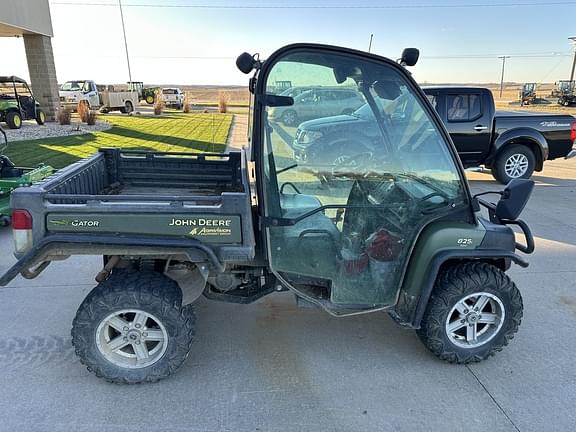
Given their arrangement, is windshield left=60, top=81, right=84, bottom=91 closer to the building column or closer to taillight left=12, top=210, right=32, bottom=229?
the building column

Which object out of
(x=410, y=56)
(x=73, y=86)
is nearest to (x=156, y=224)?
(x=410, y=56)

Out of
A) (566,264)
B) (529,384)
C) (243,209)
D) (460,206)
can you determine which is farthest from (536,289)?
(243,209)

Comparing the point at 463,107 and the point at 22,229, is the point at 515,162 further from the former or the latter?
the point at 22,229

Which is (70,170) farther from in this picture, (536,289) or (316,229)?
(536,289)

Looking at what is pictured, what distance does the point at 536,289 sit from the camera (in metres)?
4.15

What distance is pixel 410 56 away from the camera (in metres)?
2.62

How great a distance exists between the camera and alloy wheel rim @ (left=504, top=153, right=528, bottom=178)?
8.62 meters

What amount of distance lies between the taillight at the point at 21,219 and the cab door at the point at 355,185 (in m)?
1.36

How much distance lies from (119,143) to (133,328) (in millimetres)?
10883

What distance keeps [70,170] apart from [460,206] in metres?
2.84

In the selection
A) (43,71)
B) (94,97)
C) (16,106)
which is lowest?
(16,106)

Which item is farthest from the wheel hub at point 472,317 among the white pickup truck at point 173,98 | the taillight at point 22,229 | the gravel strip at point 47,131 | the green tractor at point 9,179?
the white pickup truck at point 173,98

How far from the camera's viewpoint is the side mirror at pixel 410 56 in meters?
2.62

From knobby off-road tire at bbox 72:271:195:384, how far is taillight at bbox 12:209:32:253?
50 centimetres
